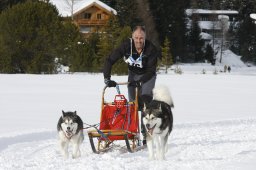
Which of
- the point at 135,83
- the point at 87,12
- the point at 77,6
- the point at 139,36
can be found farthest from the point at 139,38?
the point at 77,6

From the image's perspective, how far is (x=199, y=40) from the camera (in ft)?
187

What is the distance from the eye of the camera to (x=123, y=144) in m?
7.85

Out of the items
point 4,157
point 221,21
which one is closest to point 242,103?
point 4,157

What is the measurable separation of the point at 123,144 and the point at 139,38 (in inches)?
69.5

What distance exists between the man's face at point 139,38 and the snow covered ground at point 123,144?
1475 millimetres

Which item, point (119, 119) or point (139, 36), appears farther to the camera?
point (119, 119)

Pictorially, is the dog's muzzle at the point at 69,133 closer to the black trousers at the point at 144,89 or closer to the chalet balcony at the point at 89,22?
the black trousers at the point at 144,89

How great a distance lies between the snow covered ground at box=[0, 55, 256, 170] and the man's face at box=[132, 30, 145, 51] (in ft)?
4.84

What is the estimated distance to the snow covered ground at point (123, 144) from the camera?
5816mm

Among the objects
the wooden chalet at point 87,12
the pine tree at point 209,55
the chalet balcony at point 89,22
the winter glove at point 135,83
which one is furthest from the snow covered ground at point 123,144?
the pine tree at point 209,55

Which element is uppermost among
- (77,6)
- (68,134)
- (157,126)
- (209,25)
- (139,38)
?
(77,6)

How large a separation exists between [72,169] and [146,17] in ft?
13.7

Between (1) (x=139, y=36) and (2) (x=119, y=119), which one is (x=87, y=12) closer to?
(2) (x=119, y=119)

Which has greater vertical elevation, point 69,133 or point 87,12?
point 87,12
